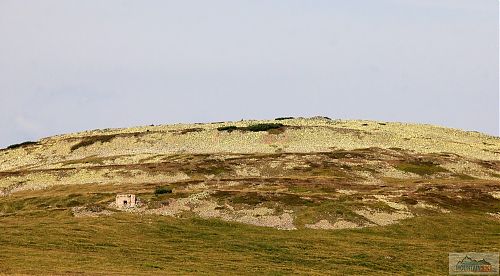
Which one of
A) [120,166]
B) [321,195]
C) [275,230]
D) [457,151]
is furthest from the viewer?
[457,151]

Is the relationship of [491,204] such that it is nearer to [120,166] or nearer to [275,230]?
[275,230]

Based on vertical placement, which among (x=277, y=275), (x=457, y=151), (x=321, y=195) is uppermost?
(x=457, y=151)

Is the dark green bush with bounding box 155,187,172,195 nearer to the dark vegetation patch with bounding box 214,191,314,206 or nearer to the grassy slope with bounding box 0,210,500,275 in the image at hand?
the dark vegetation patch with bounding box 214,191,314,206

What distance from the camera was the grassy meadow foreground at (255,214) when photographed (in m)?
74.8

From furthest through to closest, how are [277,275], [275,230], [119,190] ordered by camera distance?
[119,190] → [275,230] → [277,275]

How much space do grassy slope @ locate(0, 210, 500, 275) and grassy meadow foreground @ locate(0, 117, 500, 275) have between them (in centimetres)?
13

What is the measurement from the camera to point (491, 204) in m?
115

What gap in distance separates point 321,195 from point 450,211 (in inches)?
774

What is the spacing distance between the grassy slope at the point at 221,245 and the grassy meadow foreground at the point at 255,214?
0.13 m

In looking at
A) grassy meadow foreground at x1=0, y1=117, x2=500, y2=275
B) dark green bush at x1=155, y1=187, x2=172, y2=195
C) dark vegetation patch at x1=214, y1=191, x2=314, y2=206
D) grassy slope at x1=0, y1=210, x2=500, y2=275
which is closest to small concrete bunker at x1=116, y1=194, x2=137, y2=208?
grassy meadow foreground at x1=0, y1=117, x2=500, y2=275

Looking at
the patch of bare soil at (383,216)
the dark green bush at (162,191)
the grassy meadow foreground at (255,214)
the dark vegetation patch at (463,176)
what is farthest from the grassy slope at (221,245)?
the dark vegetation patch at (463,176)

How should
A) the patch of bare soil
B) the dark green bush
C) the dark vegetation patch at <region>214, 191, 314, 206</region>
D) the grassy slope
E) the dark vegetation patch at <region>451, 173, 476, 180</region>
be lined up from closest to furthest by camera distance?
the grassy slope → the patch of bare soil → the dark vegetation patch at <region>214, 191, 314, 206</region> → the dark green bush → the dark vegetation patch at <region>451, 173, 476, 180</region>

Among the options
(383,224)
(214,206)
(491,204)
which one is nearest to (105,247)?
(214,206)

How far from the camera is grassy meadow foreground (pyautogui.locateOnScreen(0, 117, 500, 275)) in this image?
74812 mm
